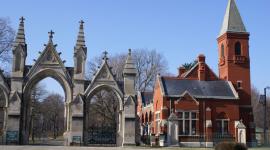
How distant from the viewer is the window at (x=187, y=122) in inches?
1737

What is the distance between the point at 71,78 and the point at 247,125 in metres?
22.0

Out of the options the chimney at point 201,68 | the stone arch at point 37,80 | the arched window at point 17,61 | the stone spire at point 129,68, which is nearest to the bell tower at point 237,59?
the chimney at point 201,68

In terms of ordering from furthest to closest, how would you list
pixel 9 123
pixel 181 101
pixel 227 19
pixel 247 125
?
pixel 227 19 → pixel 247 125 → pixel 181 101 → pixel 9 123

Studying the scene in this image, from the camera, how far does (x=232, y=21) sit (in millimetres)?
50531

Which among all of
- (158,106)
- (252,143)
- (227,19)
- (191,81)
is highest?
(227,19)

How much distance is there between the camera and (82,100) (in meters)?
36.9

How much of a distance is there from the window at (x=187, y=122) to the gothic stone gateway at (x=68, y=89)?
8.50 m

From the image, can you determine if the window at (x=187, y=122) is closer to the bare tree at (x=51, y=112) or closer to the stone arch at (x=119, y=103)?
the stone arch at (x=119, y=103)

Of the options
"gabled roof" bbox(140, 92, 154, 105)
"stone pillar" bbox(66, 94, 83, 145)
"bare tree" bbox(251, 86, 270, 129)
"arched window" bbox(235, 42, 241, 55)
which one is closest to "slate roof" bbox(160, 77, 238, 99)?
"arched window" bbox(235, 42, 241, 55)

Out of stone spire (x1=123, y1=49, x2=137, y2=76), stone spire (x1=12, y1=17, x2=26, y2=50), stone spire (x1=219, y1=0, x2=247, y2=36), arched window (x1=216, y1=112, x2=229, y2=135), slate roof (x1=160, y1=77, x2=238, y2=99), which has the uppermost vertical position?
stone spire (x1=219, y1=0, x2=247, y2=36)

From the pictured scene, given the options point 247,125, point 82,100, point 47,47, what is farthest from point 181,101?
point 47,47

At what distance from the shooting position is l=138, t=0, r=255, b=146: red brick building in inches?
1718

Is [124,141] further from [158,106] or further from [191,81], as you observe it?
[191,81]

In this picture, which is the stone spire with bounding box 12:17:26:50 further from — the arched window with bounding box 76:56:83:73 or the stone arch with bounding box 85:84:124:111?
the stone arch with bounding box 85:84:124:111
